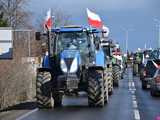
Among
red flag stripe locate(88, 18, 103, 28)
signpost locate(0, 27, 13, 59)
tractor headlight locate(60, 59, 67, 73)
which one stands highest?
red flag stripe locate(88, 18, 103, 28)

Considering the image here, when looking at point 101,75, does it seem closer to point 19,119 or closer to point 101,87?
point 101,87

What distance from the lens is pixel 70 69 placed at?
2311 centimetres

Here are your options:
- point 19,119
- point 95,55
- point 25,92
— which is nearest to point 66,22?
point 25,92

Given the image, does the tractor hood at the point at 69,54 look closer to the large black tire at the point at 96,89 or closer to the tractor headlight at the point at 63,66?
the tractor headlight at the point at 63,66

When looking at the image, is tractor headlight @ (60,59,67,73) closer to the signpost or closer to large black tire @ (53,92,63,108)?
large black tire @ (53,92,63,108)

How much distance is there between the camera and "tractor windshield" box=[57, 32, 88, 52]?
2377cm

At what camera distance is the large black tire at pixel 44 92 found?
22.8 meters

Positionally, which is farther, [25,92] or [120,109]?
[25,92]

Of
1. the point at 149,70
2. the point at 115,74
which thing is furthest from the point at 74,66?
the point at 115,74

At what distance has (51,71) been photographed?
77.2 ft

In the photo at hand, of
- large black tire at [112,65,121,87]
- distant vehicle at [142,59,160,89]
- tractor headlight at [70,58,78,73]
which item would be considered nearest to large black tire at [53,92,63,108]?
tractor headlight at [70,58,78,73]

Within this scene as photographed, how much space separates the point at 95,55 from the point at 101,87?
6.91 ft

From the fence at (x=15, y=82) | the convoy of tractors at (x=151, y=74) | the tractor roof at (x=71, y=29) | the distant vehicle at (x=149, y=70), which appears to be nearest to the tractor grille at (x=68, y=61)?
the tractor roof at (x=71, y=29)

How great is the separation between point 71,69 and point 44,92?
1.36m
